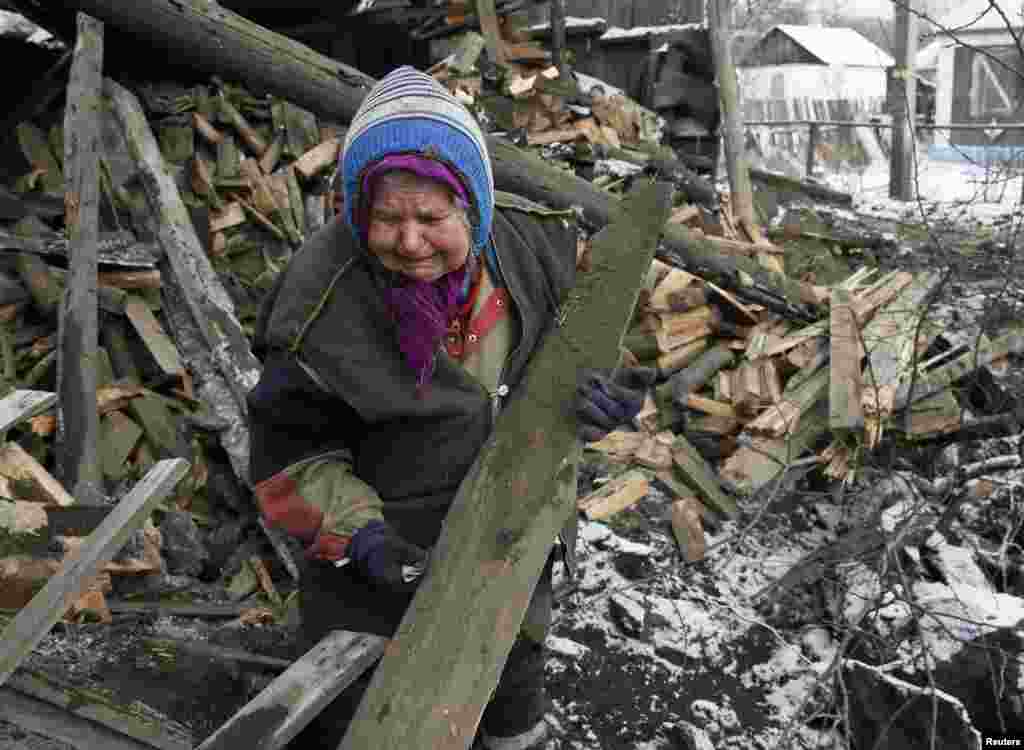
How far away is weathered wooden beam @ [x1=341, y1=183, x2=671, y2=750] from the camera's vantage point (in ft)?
5.23

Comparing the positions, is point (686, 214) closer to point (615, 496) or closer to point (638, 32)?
point (615, 496)

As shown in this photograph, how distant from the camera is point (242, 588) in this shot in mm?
4156

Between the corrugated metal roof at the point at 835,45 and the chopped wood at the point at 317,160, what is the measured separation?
106 feet

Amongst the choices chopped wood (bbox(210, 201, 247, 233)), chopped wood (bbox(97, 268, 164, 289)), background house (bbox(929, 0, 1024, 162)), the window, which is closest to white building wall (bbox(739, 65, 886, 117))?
background house (bbox(929, 0, 1024, 162))

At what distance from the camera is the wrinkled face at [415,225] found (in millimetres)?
1854

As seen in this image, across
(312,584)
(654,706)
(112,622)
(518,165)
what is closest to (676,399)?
(518,165)

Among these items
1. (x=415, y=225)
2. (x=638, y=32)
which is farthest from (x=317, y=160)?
(x=638, y=32)

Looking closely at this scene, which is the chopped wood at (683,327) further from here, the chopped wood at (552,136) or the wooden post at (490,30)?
the wooden post at (490,30)

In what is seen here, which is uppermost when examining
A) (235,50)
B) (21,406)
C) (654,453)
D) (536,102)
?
(235,50)

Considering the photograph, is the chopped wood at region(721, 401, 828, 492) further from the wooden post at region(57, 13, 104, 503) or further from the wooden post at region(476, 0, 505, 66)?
the wooden post at region(476, 0, 505, 66)

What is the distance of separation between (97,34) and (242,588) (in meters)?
2.81

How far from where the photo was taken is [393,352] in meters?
2.04

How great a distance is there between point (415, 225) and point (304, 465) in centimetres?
61

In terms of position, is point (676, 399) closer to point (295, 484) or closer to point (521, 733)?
point (521, 733)
